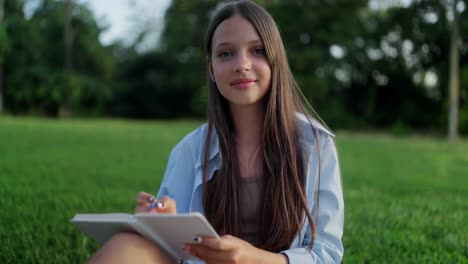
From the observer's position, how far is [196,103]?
29.2 meters

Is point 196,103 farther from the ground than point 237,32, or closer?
closer

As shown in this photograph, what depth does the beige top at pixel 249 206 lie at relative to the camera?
78.3 inches

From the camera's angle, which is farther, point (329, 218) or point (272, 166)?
point (272, 166)

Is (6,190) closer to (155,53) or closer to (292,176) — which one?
(292,176)

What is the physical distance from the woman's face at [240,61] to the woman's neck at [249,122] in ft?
0.30

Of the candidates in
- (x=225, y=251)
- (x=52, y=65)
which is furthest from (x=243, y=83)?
(x=52, y=65)

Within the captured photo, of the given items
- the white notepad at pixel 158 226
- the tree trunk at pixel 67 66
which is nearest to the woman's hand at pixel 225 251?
the white notepad at pixel 158 226

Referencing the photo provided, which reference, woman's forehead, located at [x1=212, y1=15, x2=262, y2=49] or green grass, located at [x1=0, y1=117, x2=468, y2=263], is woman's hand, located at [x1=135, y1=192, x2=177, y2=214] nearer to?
woman's forehead, located at [x1=212, y1=15, x2=262, y2=49]

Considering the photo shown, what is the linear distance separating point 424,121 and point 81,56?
1945cm

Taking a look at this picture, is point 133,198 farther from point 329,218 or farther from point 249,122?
point 329,218

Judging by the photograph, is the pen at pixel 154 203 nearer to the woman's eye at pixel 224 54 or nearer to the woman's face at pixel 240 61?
the woman's face at pixel 240 61

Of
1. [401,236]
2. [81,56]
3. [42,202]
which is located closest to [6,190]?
[42,202]

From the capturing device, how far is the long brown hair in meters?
1.87

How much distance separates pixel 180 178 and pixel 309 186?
1.64 feet
